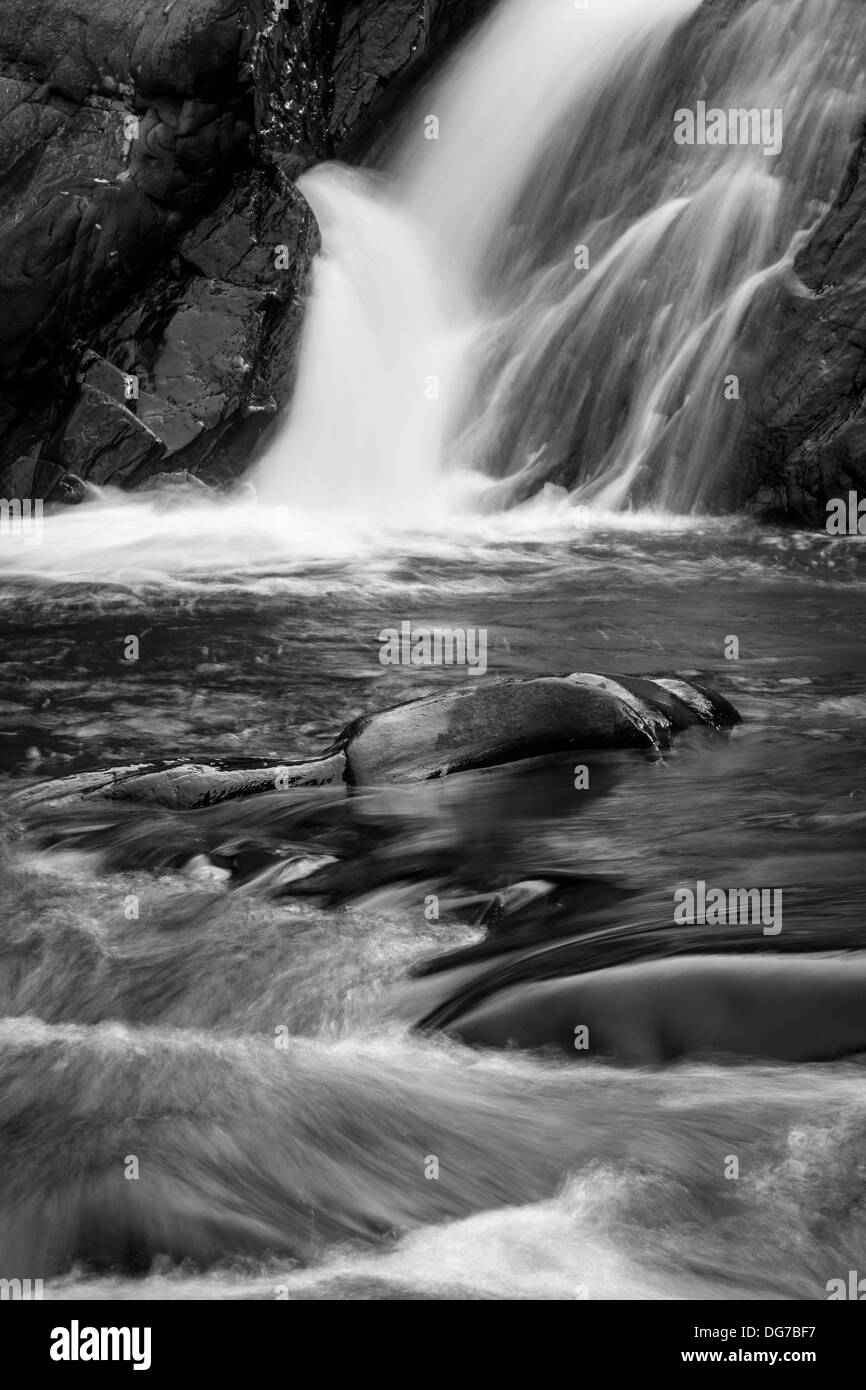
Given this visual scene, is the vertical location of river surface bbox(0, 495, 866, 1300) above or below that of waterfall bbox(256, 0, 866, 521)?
below

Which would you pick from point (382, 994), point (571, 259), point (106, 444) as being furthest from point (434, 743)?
point (571, 259)

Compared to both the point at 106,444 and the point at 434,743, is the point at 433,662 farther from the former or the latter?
the point at 106,444

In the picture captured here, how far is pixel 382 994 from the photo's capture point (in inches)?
193

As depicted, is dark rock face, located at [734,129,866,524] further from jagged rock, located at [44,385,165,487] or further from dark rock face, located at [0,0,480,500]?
jagged rock, located at [44,385,165,487]

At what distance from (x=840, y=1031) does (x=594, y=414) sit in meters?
10.1

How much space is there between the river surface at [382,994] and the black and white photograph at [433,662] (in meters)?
0.02

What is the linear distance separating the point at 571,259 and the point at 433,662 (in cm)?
738

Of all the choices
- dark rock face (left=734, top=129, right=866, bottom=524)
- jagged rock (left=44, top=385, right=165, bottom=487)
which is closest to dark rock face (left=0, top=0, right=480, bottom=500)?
jagged rock (left=44, top=385, right=165, bottom=487)

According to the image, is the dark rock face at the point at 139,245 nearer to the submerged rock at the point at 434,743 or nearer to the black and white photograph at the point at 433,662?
the black and white photograph at the point at 433,662

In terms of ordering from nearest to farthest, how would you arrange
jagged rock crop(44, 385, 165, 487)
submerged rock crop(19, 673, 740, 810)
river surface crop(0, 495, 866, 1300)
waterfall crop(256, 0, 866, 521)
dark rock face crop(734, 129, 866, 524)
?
river surface crop(0, 495, 866, 1300)
submerged rock crop(19, 673, 740, 810)
dark rock face crop(734, 129, 866, 524)
waterfall crop(256, 0, 866, 521)
jagged rock crop(44, 385, 165, 487)

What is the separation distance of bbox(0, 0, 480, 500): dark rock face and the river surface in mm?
4697

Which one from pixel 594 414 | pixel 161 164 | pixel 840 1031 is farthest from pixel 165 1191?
pixel 161 164

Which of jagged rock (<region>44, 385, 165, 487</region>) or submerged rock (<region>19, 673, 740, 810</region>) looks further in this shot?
jagged rock (<region>44, 385, 165, 487</region>)

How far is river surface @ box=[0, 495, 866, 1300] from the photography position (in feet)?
12.1
